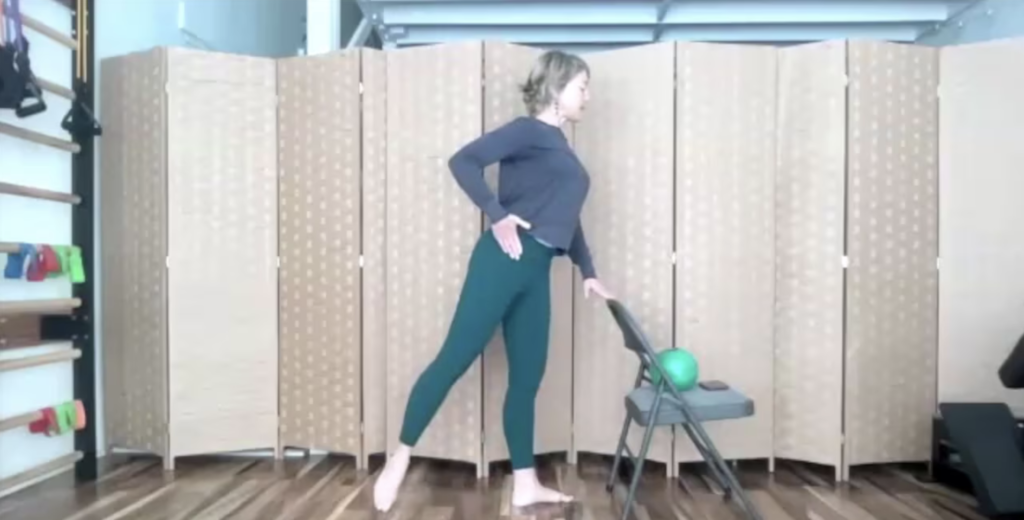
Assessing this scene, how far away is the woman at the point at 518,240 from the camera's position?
234 cm

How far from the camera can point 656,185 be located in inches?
119

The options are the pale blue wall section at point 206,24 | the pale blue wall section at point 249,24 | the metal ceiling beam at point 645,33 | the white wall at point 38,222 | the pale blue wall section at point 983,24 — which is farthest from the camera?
the metal ceiling beam at point 645,33

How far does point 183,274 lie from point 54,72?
880 millimetres

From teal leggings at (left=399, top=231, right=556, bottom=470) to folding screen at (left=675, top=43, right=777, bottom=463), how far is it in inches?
31.2

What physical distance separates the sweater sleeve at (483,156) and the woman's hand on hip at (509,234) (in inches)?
0.9

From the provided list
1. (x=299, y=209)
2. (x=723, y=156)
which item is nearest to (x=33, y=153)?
(x=299, y=209)

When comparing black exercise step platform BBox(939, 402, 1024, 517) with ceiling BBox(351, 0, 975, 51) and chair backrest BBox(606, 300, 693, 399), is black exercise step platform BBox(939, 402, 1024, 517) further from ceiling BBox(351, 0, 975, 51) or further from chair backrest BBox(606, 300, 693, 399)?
ceiling BBox(351, 0, 975, 51)

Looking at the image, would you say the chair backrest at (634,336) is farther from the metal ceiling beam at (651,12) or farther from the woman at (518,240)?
the metal ceiling beam at (651,12)

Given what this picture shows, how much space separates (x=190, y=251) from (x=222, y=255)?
12 centimetres

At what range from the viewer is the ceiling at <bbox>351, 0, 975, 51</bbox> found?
4.79 m

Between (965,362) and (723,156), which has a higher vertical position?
(723,156)

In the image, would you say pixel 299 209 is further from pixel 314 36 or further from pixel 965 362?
pixel 965 362

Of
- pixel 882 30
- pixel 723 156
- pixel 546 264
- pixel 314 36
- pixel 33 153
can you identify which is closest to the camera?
pixel 546 264

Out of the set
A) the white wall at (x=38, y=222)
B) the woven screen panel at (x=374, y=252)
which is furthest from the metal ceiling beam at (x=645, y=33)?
the white wall at (x=38, y=222)
